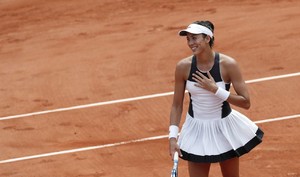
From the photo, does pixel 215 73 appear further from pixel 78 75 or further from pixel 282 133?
pixel 78 75

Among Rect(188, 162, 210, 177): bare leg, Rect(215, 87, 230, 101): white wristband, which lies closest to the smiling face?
Rect(215, 87, 230, 101): white wristband

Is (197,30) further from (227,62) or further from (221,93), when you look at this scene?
(221,93)

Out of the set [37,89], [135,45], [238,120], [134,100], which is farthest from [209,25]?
[135,45]

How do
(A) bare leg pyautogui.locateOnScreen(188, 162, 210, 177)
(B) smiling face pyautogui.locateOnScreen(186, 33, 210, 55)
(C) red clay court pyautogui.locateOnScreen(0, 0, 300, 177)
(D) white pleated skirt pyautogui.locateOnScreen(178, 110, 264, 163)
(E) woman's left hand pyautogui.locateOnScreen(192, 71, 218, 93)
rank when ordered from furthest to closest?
1. (C) red clay court pyautogui.locateOnScreen(0, 0, 300, 177)
2. (A) bare leg pyautogui.locateOnScreen(188, 162, 210, 177)
3. (D) white pleated skirt pyautogui.locateOnScreen(178, 110, 264, 163)
4. (B) smiling face pyautogui.locateOnScreen(186, 33, 210, 55)
5. (E) woman's left hand pyautogui.locateOnScreen(192, 71, 218, 93)

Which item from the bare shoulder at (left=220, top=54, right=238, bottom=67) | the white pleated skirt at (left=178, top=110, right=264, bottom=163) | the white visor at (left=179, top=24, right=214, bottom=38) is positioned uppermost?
the white visor at (left=179, top=24, right=214, bottom=38)

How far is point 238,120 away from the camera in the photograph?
29.0ft

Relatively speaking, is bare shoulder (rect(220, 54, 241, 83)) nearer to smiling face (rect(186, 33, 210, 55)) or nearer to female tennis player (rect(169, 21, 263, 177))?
female tennis player (rect(169, 21, 263, 177))

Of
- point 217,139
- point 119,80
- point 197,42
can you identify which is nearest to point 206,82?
point 197,42

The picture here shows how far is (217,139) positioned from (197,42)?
1.02m

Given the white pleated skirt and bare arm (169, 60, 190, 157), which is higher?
bare arm (169, 60, 190, 157)

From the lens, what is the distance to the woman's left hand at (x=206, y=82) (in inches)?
331

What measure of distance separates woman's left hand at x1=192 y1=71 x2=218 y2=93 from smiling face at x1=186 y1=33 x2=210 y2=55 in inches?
9.0

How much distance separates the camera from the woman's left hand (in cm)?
841

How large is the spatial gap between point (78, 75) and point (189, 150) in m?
8.37
